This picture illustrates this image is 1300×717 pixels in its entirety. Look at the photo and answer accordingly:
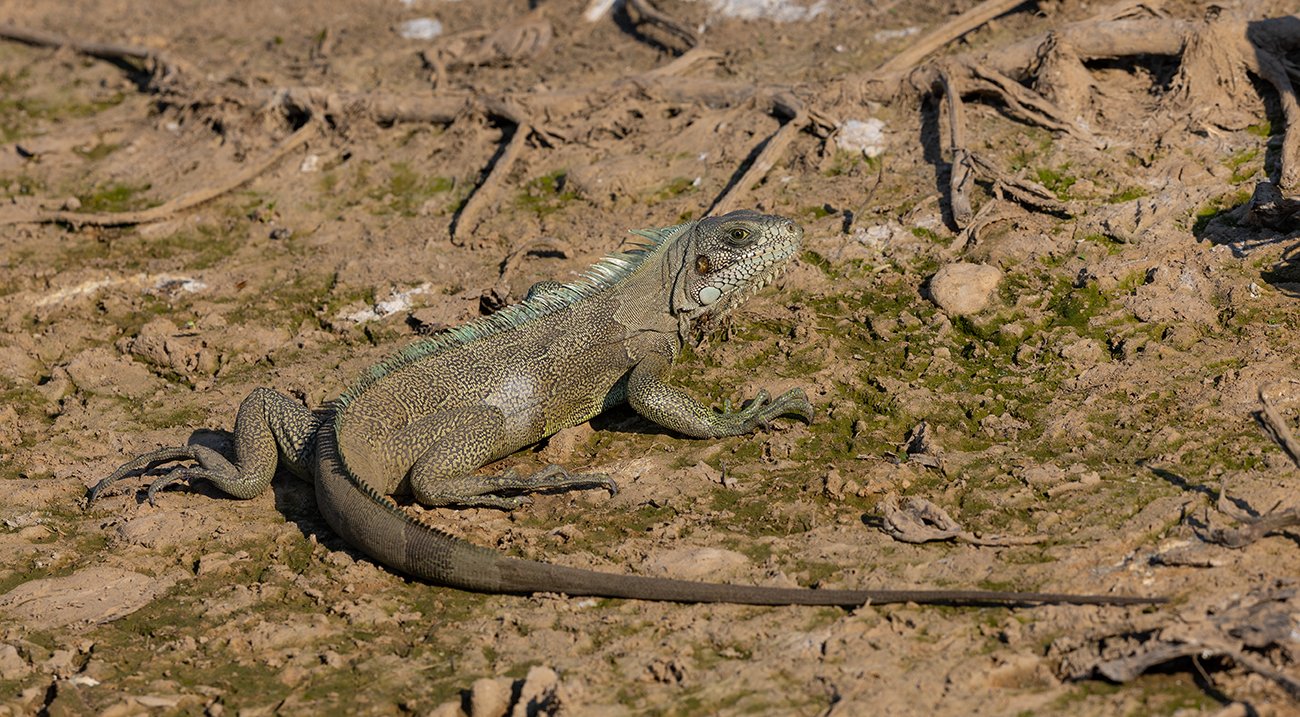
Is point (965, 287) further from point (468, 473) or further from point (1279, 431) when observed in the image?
point (468, 473)

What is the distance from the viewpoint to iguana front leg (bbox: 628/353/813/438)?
6426 millimetres

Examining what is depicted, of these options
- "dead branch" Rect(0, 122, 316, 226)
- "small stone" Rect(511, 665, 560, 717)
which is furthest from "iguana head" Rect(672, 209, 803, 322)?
"dead branch" Rect(0, 122, 316, 226)

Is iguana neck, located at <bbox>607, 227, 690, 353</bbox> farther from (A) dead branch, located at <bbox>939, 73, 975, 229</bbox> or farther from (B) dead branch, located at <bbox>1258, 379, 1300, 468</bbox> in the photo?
(B) dead branch, located at <bbox>1258, 379, 1300, 468</bbox>

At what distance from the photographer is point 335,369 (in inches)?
295

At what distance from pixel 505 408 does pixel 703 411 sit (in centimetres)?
112

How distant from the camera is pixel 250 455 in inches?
249

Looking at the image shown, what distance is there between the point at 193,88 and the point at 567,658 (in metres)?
8.38

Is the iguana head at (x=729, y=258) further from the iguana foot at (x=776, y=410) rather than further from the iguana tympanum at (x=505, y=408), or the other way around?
the iguana foot at (x=776, y=410)

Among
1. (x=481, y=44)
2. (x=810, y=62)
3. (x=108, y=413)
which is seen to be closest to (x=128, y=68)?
(x=481, y=44)

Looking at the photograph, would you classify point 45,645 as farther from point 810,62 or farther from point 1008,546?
point 810,62

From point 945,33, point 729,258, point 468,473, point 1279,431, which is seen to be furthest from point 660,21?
point 1279,431

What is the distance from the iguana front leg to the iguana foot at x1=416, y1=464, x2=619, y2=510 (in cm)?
58

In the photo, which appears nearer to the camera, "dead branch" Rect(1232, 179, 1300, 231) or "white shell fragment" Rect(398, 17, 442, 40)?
"dead branch" Rect(1232, 179, 1300, 231)

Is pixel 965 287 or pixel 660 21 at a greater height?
pixel 660 21
